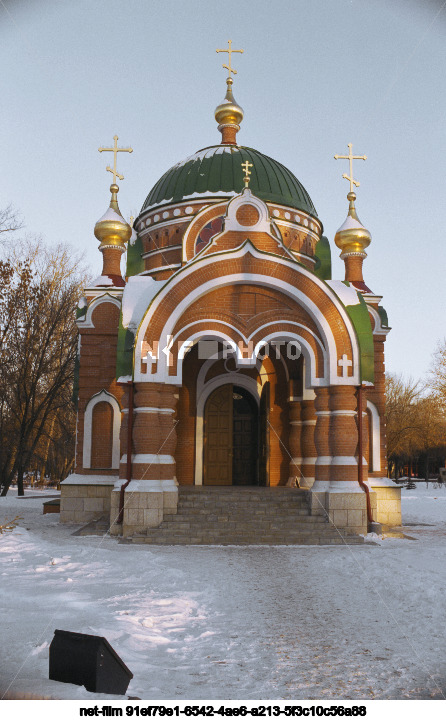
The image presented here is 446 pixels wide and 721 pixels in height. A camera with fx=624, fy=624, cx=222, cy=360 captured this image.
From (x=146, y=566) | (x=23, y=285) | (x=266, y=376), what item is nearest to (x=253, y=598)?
(x=146, y=566)

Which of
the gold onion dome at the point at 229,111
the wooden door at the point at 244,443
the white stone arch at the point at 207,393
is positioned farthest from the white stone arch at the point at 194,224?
the gold onion dome at the point at 229,111

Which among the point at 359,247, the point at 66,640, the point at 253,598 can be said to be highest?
the point at 359,247

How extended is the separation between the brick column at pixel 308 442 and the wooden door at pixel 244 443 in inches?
72.9

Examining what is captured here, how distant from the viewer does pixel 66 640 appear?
11.2 feet

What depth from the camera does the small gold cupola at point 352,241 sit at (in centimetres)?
1532

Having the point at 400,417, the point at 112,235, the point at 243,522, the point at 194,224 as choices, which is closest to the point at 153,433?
the point at 243,522

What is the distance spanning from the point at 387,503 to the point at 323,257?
7.27m

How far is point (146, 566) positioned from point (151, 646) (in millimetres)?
3092

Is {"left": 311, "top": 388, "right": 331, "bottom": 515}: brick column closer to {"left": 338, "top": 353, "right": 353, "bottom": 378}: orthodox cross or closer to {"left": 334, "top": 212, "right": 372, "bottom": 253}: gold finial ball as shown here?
{"left": 338, "top": 353, "right": 353, "bottom": 378}: orthodox cross

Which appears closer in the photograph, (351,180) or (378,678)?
(378,678)

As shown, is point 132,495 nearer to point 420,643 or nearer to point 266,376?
point 266,376

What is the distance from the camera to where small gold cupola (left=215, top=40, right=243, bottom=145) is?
18031 millimetres

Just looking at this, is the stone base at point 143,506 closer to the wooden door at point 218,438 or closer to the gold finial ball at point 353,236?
the wooden door at point 218,438

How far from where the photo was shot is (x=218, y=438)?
1406 cm
